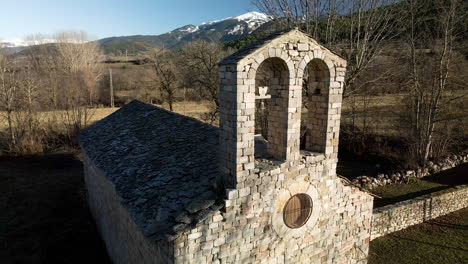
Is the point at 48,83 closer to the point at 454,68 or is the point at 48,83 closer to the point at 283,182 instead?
the point at 283,182

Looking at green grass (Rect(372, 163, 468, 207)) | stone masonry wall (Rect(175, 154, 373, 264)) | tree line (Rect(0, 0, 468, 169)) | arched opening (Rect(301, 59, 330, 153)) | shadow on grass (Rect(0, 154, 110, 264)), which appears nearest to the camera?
stone masonry wall (Rect(175, 154, 373, 264))

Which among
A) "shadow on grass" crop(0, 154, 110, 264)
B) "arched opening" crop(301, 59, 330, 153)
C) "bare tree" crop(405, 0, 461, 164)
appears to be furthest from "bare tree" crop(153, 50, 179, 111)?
"arched opening" crop(301, 59, 330, 153)

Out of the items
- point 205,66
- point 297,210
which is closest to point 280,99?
point 297,210

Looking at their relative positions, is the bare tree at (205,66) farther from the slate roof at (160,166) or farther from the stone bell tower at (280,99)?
Result: the stone bell tower at (280,99)

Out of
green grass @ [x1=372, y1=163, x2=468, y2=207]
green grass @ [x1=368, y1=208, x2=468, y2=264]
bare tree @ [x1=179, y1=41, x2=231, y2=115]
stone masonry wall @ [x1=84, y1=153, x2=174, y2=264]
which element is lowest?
green grass @ [x1=368, y1=208, x2=468, y2=264]

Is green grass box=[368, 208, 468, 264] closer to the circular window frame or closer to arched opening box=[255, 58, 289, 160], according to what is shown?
the circular window frame

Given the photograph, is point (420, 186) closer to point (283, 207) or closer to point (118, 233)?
point (283, 207)

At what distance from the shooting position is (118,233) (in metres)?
8.36

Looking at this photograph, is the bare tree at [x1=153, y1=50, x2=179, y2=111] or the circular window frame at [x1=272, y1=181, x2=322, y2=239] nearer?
the circular window frame at [x1=272, y1=181, x2=322, y2=239]

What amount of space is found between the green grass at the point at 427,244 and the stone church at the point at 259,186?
3.16 metres

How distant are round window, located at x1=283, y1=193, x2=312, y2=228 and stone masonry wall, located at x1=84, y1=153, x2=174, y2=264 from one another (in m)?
2.36

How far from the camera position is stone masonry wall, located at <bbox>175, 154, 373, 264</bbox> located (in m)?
5.38

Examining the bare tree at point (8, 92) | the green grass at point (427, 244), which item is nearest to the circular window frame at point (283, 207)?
the green grass at point (427, 244)

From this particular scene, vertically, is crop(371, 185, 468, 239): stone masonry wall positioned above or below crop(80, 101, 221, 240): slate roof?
below
